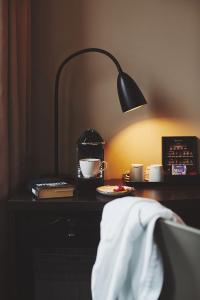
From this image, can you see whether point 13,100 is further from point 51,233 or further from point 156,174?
point 156,174

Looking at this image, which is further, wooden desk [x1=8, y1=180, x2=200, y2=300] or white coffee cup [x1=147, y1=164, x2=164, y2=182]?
white coffee cup [x1=147, y1=164, x2=164, y2=182]

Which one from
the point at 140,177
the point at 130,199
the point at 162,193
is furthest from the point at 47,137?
the point at 130,199

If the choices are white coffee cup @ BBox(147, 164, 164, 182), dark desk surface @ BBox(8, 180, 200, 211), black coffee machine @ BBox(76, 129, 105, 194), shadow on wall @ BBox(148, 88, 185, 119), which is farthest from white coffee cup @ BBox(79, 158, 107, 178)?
shadow on wall @ BBox(148, 88, 185, 119)

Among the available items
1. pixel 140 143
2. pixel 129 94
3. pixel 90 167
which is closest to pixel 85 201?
pixel 90 167

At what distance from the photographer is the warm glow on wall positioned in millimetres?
2115

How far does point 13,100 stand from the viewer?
177cm

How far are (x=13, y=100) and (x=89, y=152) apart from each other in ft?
1.50

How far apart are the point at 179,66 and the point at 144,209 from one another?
1.33 metres

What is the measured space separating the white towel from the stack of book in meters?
0.62

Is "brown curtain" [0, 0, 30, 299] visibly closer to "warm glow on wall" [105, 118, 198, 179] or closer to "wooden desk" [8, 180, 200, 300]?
"wooden desk" [8, 180, 200, 300]

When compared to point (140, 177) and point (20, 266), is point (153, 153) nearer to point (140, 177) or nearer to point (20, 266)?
point (140, 177)

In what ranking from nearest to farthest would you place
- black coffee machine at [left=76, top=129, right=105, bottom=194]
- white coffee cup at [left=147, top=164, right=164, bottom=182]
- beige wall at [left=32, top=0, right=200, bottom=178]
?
black coffee machine at [left=76, top=129, right=105, bottom=194]
white coffee cup at [left=147, top=164, right=164, bottom=182]
beige wall at [left=32, top=0, right=200, bottom=178]

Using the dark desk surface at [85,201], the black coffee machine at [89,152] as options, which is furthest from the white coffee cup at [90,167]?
the dark desk surface at [85,201]

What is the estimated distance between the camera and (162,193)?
5.69 feet
